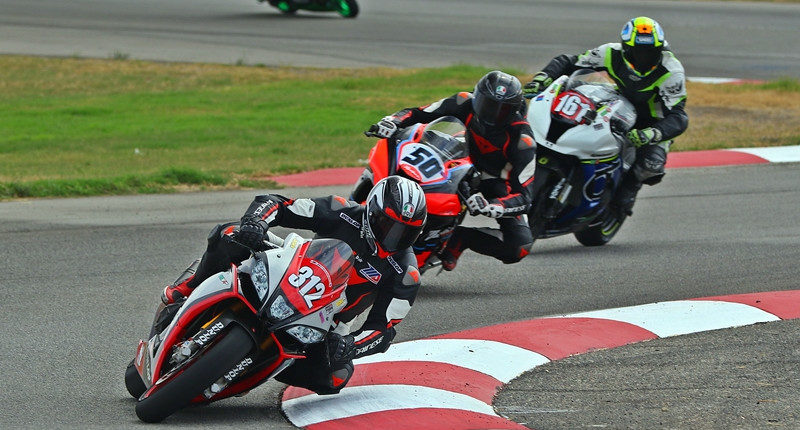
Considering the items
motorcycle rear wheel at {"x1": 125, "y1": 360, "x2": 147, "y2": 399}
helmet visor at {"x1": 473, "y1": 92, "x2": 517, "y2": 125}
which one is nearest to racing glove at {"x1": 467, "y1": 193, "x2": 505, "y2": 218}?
helmet visor at {"x1": 473, "y1": 92, "x2": 517, "y2": 125}

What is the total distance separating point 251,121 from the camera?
16.6 metres

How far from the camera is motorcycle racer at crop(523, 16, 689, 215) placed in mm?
10328

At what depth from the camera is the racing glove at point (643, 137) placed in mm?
10164

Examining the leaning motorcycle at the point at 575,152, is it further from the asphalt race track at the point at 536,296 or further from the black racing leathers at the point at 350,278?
the black racing leathers at the point at 350,278

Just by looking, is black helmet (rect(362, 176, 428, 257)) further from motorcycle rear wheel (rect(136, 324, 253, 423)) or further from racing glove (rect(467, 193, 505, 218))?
racing glove (rect(467, 193, 505, 218))

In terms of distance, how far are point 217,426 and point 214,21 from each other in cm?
2280

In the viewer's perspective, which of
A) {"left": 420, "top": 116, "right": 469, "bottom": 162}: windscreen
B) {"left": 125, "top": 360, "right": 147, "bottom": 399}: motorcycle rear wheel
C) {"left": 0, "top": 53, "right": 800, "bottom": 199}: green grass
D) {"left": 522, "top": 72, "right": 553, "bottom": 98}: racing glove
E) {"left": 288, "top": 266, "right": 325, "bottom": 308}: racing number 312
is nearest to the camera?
{"left": 288, "top": 266, "right": 325, "bottom": 308}: racing number 312

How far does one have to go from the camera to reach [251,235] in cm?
591

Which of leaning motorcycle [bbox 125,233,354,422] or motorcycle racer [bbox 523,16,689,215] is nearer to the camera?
leaning motorcycle [bbox 125,233,354,422]

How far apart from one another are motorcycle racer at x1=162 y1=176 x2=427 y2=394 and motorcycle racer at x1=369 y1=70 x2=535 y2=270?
83.9 inches

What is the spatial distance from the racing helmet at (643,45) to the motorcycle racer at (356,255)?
459 cm

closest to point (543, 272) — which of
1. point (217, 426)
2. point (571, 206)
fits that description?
point (571, 206)

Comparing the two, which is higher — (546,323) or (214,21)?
(546,323)

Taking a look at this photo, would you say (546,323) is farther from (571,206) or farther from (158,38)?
(158,38)
